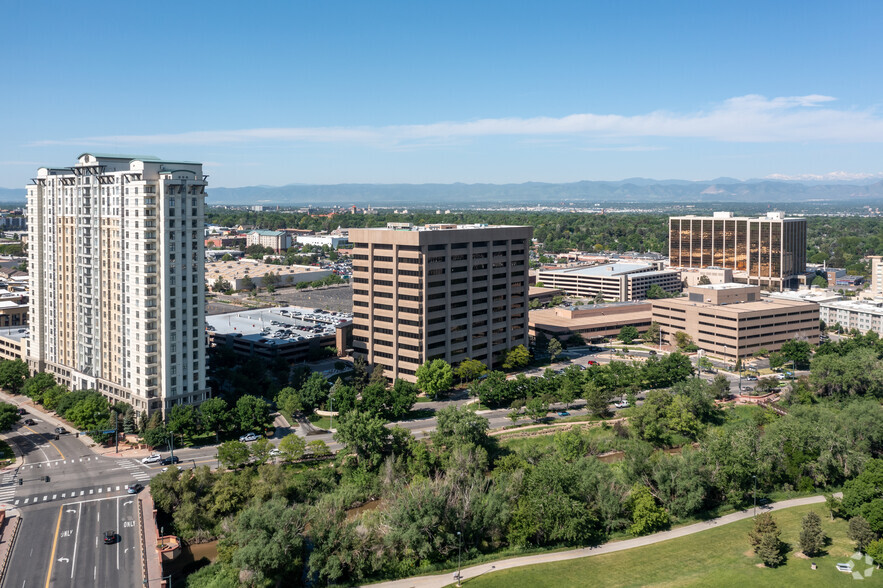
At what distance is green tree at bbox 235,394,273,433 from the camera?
67438 millimetres

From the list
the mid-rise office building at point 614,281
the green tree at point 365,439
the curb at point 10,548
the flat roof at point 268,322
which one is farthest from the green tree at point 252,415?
the mid-rise office building at point 614,281

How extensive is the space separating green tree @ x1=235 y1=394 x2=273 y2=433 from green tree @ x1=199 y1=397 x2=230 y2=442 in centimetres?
124

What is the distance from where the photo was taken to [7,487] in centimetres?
5688

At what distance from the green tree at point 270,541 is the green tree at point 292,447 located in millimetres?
14200

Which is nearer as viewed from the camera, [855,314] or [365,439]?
[365,439]

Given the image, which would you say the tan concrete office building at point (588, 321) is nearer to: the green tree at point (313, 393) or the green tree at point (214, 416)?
the green tree at point (313, 393)

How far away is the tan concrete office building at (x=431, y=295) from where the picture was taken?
85812mm

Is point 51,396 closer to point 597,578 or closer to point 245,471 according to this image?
point 245,471

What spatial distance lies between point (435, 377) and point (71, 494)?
1523 inches

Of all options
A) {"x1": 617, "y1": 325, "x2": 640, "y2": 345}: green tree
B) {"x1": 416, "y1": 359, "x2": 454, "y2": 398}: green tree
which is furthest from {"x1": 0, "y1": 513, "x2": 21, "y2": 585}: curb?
{"x1": 617, "y1": 325, "x2": 640, "y2": 345}: green tree

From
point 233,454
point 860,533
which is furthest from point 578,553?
point 233,454

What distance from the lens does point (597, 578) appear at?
147ft

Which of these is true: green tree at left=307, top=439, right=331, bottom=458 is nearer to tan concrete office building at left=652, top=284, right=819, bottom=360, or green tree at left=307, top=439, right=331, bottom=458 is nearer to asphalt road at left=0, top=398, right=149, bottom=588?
asphalt road at left=0, top=398, right=149, bottom=588

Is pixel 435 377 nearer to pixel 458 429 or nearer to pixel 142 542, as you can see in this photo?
pixel 458 429
